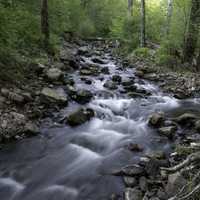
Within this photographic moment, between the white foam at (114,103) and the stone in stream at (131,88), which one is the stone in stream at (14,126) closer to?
the white foam at (114,103)

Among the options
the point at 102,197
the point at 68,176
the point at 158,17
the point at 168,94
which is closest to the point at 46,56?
the point at 168,94

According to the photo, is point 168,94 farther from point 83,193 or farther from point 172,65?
point 83,193

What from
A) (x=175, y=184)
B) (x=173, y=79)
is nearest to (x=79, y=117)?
(x=175, y=184)

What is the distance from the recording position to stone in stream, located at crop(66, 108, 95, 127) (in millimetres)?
7723

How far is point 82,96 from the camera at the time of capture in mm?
9453

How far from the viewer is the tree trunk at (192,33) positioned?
12.4 meters

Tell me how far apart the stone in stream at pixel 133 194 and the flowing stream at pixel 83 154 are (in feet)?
0.99

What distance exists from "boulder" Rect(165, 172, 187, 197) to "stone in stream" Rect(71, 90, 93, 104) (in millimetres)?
5078

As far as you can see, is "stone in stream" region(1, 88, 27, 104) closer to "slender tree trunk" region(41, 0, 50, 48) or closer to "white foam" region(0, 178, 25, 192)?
"white foam" region(0, 178, 25, 192)

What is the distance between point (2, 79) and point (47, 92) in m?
1.33

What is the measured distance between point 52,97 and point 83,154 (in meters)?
2.43

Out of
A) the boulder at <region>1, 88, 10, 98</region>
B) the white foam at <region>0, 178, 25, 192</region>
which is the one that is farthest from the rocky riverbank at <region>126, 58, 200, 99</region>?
the white foam at <region>0, 178, 25, 192</region>

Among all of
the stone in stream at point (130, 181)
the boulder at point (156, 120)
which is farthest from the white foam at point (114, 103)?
the stone in stream at point (130, 181)

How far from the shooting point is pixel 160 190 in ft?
15.5
